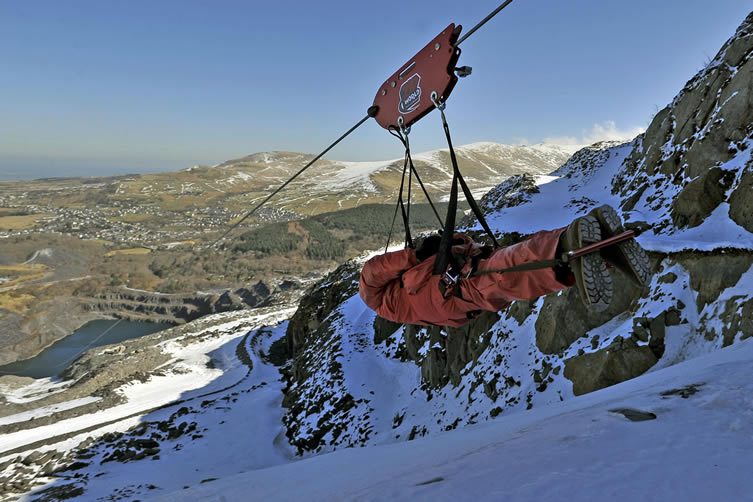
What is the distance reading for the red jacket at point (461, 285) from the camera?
400 centimetres

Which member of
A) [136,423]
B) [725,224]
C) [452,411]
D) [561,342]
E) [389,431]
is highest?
[725,224]

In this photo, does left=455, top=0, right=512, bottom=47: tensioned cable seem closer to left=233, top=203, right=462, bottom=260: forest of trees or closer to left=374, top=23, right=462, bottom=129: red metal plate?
left=374, top=23, right=462, bottom=129: red metal plate

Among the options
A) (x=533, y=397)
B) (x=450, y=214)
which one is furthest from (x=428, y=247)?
(x=533, y=397)

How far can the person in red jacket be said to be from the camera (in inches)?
142

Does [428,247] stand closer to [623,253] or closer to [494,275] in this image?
[494,275]

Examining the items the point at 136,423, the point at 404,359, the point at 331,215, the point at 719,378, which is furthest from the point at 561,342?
the point at 331,215

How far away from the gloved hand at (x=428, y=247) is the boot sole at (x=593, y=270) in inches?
78.7

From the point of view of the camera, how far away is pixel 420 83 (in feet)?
16.5

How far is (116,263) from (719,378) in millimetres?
125021

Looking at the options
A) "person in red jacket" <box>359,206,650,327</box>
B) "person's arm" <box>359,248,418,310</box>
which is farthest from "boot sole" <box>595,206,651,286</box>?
"person's arm" <box>359,248,418,310</box>

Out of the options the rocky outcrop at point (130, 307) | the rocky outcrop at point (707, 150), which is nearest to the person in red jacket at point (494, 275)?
the rocky outcrop at point (707, 150)

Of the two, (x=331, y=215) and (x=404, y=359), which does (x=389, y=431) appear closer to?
(x=404, y=359)

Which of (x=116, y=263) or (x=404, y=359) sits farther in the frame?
(x=116, y=263)

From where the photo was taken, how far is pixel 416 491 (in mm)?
2969
